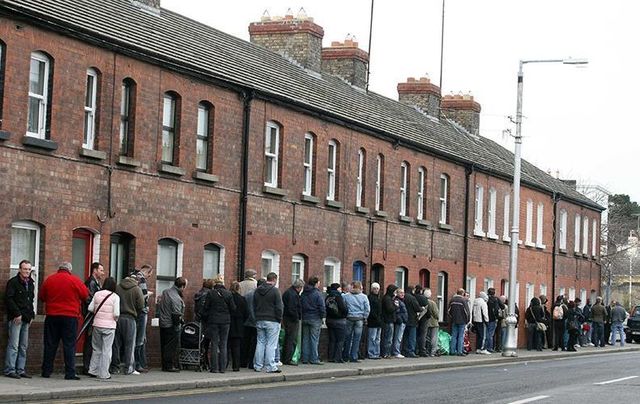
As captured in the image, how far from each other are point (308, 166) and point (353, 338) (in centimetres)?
502

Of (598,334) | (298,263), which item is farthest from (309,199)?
(598,334)

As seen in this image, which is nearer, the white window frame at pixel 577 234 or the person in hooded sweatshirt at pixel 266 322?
the person in hooded sweatshirt at pixel 266 322

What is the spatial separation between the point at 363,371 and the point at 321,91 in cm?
1081

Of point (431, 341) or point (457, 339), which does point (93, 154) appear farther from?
point (457, 339)

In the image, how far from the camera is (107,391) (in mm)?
19891

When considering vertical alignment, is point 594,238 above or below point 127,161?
above

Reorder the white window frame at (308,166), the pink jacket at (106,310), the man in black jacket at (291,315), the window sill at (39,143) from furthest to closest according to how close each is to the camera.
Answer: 1. the white window frame at (308,166)
2. the man in black jacket at (291,315)
3. the window sill at (39,143)
4. the pink jacket at (106,310)

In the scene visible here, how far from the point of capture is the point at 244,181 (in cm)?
3003

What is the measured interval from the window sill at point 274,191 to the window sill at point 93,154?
6831 millimetres

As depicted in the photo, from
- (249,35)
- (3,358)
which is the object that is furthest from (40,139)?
(249,35)

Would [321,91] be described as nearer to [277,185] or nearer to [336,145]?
[336,145]

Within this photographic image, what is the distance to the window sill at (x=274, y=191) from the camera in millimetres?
30953

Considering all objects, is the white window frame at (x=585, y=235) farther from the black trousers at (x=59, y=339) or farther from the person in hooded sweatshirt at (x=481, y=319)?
the black trousers at (x=59, y=339)

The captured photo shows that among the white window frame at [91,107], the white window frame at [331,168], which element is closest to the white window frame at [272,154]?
the white window frame at [331,168]
